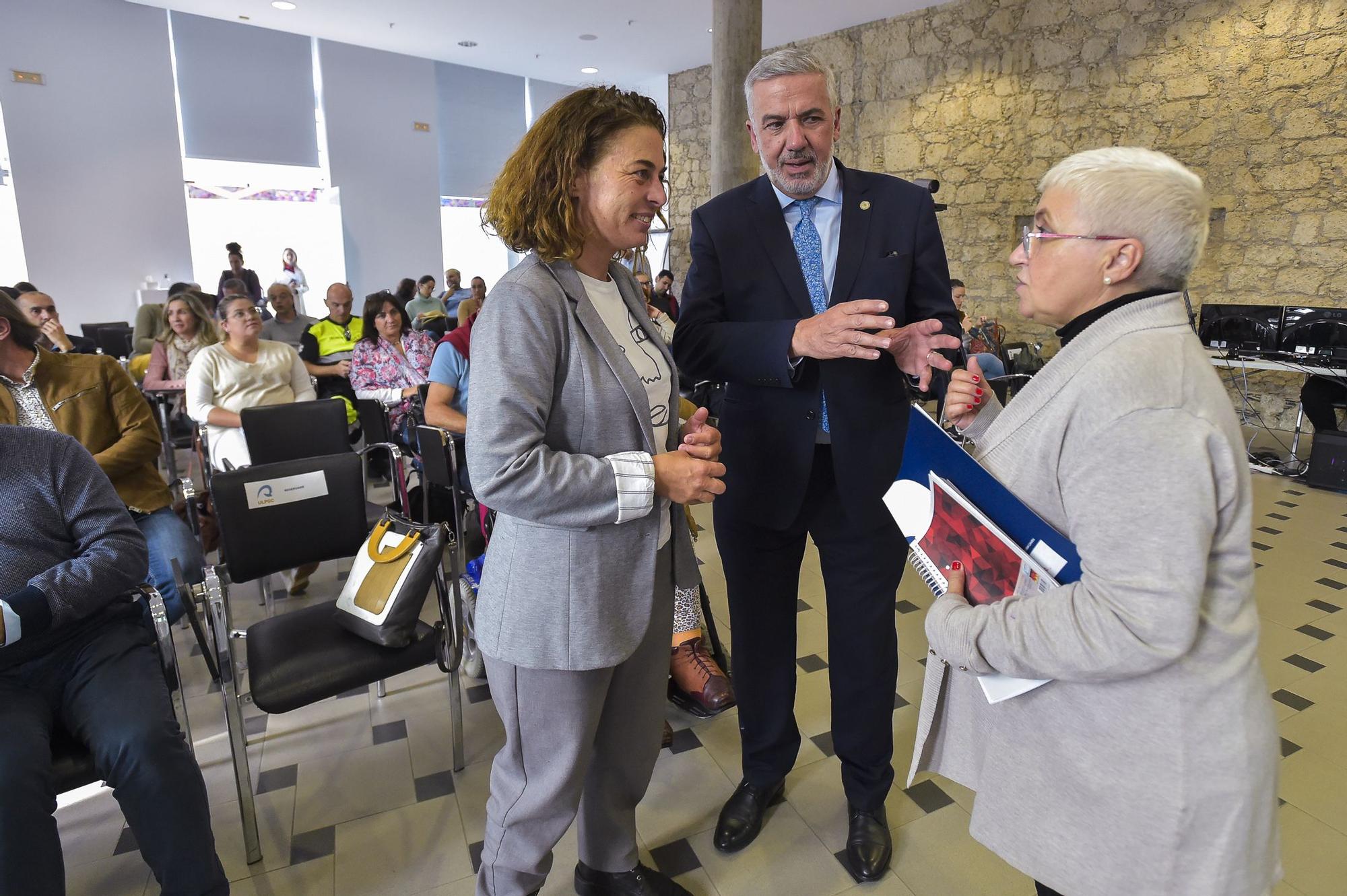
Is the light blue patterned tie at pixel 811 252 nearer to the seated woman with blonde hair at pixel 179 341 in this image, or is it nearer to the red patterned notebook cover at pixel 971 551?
the red patterned notebook cover at pixel 971 551

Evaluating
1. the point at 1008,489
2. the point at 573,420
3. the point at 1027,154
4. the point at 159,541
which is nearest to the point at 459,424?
the point at 159,541

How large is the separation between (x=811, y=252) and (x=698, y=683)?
4.91 feet

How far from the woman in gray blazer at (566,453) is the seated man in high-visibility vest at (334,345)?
4180 mm

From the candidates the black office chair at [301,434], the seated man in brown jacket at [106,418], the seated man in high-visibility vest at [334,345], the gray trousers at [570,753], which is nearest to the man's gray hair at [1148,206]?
the gray trousers at [570,753]

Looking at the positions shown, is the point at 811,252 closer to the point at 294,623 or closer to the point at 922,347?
the point at 922,347

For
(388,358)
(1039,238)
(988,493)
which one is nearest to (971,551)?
(988,493)

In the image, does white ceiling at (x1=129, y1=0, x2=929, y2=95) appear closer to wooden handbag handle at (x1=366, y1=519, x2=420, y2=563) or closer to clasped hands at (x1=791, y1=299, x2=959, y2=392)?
wooden handbag handle at (x1=366, y1=519, x2=420, y2=563)

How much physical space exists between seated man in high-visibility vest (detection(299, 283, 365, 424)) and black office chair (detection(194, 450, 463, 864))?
2.88 metres

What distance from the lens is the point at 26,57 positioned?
881cm

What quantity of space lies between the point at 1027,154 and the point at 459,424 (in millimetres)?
7986

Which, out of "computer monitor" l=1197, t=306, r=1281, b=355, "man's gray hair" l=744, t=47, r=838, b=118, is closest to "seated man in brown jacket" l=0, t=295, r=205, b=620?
"man's gray hair" l=744, t=47, r=838, b=118

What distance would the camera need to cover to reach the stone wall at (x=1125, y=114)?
21.7 ft

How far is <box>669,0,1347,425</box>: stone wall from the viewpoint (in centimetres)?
663

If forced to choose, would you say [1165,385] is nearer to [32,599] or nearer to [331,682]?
[331,682]
